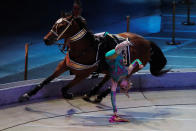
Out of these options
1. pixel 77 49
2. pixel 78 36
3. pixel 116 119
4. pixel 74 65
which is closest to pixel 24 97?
pixel 74 65

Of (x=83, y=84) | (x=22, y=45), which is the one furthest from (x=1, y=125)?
(x=22, y=45)

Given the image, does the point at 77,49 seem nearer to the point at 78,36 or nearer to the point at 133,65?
the point at 78,36

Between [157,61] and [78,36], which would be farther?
[157,61]

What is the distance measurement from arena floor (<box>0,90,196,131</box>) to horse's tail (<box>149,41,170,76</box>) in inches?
20.0

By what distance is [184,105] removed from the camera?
766 centimetres

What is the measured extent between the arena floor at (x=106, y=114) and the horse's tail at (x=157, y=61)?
507 millimetres

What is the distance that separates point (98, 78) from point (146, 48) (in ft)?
3.74

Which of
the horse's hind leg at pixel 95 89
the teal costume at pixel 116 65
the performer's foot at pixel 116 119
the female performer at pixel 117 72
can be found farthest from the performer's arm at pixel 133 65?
the horse's hind leg at pixel 95 89

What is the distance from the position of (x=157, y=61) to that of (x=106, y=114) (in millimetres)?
1427

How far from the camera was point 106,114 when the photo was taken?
23.6 ft

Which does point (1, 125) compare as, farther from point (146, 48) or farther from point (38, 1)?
point (38, 1)

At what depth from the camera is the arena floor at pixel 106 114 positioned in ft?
21.8

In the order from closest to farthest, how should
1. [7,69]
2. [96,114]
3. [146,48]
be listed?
1. [96,114]
2. [146,48]
3. [7,69]

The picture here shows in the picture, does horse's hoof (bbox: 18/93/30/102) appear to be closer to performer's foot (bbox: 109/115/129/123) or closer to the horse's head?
the horse's head
